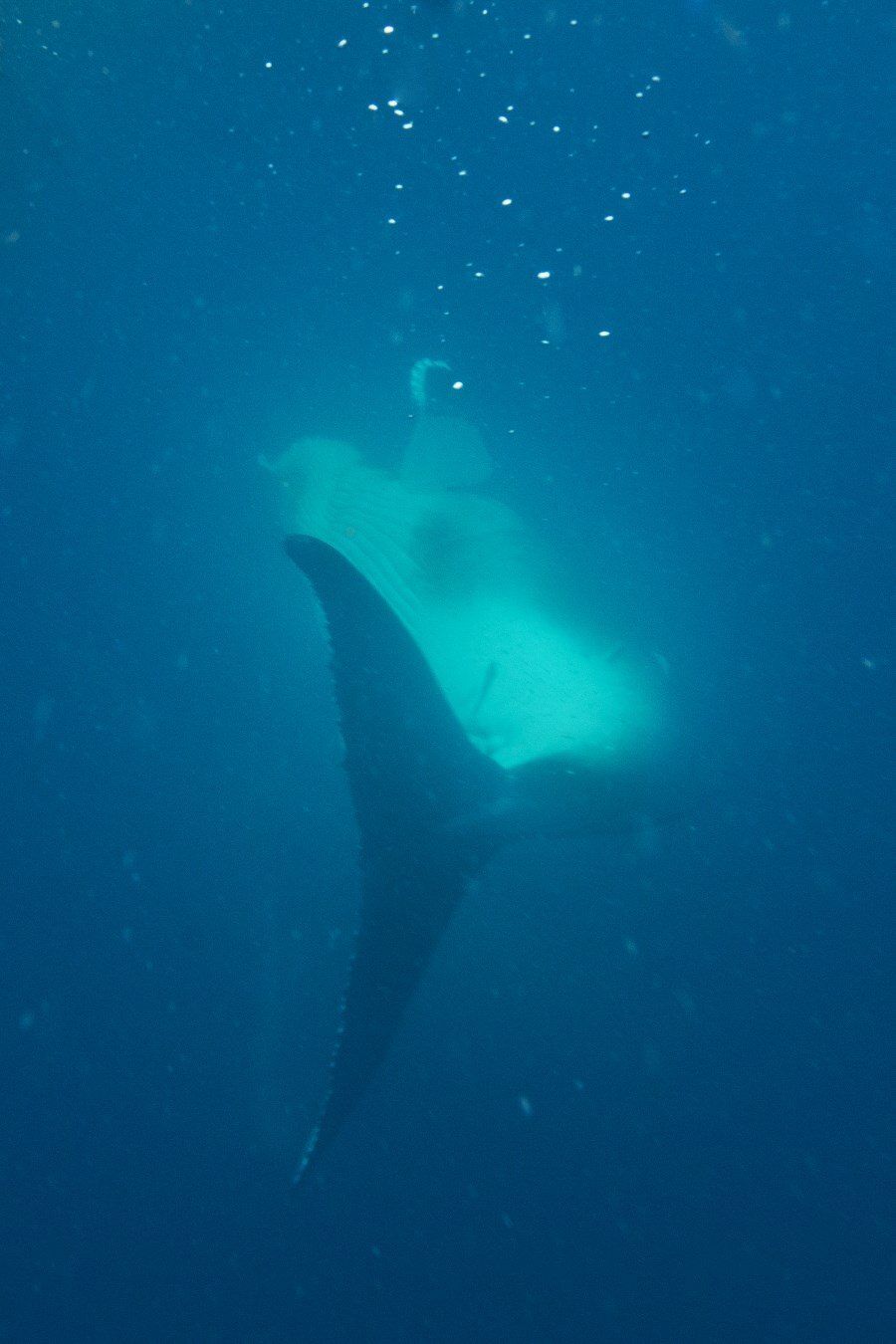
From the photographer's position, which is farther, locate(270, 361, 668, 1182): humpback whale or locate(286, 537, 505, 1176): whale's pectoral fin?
locate(270, 361, 668, 1182): humpback whale

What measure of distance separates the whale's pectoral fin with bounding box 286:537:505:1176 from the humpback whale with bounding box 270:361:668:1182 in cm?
1

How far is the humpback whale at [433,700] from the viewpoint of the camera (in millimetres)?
4781

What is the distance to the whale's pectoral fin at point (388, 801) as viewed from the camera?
4637 mm

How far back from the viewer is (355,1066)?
15.4ft

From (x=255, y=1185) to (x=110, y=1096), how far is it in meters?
1.36

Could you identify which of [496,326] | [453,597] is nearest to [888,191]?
[496,326]

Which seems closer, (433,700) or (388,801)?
(388,801)

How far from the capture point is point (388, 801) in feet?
16.9

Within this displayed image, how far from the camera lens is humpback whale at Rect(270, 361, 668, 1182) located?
15.7ft

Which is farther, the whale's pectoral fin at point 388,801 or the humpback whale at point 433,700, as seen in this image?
the humpback whale at point 433,700

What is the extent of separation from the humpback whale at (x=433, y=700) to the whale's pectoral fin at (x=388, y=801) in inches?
0.4

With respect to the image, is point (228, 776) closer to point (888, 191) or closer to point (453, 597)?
point (453, 597)

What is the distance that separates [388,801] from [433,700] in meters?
0.77

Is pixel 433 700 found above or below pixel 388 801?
above
